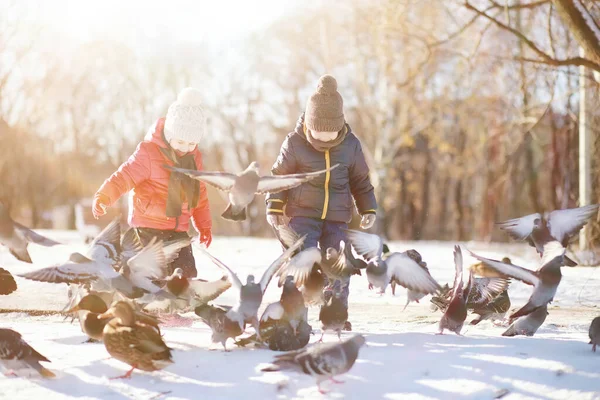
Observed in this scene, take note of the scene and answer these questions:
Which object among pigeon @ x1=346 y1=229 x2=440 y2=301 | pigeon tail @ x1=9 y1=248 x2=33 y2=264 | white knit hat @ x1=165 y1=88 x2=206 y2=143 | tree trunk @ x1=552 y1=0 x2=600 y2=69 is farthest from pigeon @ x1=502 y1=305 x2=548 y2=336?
tree trunk @ x1=552 y1=0 x2=600 y2=69

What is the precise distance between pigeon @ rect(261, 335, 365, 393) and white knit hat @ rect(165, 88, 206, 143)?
2.34 m

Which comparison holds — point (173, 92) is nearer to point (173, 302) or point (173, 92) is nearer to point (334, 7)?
point (334, 7)

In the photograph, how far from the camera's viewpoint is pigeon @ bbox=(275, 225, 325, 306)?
4082 millimetres

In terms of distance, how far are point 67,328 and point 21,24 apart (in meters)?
16.6

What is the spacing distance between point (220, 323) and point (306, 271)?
2.14 ft

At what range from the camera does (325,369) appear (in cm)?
318

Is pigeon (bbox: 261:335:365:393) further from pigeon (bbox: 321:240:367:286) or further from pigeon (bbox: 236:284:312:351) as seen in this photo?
pigeon (bbox: 321:240:367:286)

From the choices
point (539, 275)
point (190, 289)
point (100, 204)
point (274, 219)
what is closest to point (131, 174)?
point (100, 204)

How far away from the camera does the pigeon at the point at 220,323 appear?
3775 millimetres

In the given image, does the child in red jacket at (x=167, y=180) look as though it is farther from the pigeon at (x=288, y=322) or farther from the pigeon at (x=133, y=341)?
the pigeon at (x=133, y=341)

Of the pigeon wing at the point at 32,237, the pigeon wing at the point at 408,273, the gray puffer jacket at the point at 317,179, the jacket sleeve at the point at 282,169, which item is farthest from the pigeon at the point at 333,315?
the pigeon wing at the point at 32,237

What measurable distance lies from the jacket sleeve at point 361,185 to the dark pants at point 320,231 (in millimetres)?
309

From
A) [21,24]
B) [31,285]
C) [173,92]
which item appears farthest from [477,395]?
[173,92]

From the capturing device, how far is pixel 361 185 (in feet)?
16.4
